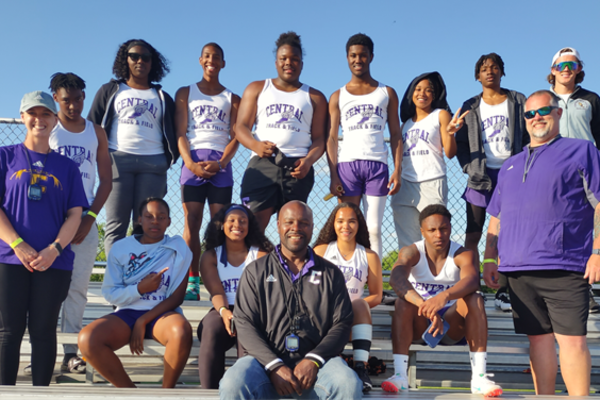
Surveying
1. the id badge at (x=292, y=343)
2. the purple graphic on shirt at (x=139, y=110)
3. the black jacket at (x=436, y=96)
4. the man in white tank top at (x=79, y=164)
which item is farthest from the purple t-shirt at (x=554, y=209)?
the purple graphic on shirt at (x=139, y=110)

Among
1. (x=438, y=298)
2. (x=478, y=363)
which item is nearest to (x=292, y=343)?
(x=438, y=298)

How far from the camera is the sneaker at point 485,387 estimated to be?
3180 mm

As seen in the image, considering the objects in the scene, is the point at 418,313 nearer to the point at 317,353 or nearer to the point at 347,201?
the point at 317,353

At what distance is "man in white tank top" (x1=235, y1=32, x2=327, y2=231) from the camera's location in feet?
15.0

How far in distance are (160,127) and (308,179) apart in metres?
1.44

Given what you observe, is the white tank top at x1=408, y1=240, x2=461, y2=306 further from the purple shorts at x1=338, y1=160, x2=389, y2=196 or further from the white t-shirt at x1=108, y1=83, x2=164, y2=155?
the white t-shirt at x1=108, y1=83, x2=164, y2=155

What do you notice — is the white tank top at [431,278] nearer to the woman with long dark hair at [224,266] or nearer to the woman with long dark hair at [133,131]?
the woman with long dark hair at [224,266]

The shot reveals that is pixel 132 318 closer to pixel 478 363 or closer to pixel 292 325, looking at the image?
pixel 292 325

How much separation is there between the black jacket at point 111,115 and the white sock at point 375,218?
5.96 feet

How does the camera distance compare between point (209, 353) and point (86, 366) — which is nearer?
point (209, 353)

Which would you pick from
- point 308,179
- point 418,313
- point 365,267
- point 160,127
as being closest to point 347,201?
point 308,179

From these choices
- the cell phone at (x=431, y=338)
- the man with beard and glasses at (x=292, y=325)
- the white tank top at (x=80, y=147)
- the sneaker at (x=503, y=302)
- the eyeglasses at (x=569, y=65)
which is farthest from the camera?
the sneaker at (x=503, y=302)

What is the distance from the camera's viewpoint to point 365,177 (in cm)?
477

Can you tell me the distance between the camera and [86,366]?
3.94 m
